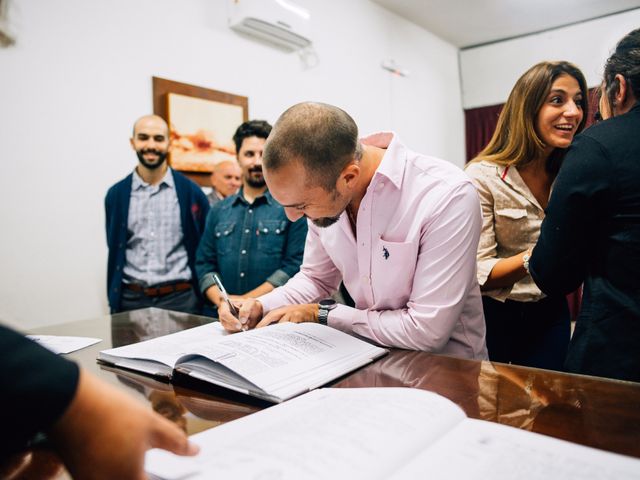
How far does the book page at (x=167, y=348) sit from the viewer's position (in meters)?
1.00

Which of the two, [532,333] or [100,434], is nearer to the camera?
[100,434]

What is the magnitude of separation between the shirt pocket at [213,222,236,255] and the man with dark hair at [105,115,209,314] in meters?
0.33

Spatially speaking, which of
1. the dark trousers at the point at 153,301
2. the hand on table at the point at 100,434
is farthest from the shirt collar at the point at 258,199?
the hand on table at the point at 100,434

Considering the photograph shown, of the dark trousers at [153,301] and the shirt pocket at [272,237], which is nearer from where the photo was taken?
the shirt pocket at [272,237]

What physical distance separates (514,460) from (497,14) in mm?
6328

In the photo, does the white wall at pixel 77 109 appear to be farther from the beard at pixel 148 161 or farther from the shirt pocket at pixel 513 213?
the shirt pocket at pixel 513 213

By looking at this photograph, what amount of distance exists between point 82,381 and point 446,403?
0.49 metres

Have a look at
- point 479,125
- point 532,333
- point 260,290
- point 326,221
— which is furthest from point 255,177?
point 479,125

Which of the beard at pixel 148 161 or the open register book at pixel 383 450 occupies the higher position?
the beard at pixel 148 161

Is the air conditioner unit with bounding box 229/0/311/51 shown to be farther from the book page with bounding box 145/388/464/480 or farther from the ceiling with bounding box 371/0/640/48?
the book page with bounding box 145/388/464/480

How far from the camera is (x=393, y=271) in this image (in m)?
1.29

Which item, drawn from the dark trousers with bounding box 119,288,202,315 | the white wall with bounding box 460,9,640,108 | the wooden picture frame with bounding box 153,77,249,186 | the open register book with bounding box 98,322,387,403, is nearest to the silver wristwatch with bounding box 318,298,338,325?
the open register book with bounding box 98,322,387,403

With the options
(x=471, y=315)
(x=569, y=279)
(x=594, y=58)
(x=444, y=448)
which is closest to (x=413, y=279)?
(x=471, y=315)

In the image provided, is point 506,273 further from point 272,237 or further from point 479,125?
point 479,125
